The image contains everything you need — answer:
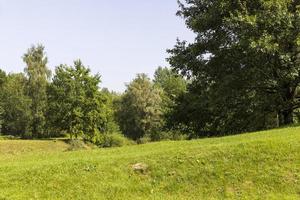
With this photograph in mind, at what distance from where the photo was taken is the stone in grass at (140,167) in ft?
44.2

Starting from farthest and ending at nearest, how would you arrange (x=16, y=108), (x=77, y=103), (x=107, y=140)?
(x=16, y=108) < (x=107, y=140) < (x=77, y=103)

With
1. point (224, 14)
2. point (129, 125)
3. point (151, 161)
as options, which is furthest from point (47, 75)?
point (151, 161)

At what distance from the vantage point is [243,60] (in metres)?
24.5

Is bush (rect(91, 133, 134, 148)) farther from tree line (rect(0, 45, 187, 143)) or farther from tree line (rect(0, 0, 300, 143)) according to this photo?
tree line (rect(0, 0, 300, 143))

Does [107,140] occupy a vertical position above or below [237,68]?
below

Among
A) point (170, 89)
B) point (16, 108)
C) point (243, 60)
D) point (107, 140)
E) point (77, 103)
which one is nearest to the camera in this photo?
point (243, 60)

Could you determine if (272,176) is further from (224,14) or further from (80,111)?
(80,111)

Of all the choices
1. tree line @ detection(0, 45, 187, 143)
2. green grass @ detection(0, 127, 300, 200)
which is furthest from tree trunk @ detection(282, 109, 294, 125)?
tree line @ detection(0, 45, 187, 143)

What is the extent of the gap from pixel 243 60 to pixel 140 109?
53.2 meters

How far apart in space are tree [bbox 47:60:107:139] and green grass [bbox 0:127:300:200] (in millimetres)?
43463

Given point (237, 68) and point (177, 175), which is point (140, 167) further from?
point (237, 68)

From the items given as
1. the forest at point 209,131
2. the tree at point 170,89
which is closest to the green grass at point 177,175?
the forest at point 209,131

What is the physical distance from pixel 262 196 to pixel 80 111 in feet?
155

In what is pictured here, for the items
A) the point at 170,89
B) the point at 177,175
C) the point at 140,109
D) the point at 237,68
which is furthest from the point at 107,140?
the point at 177,175
